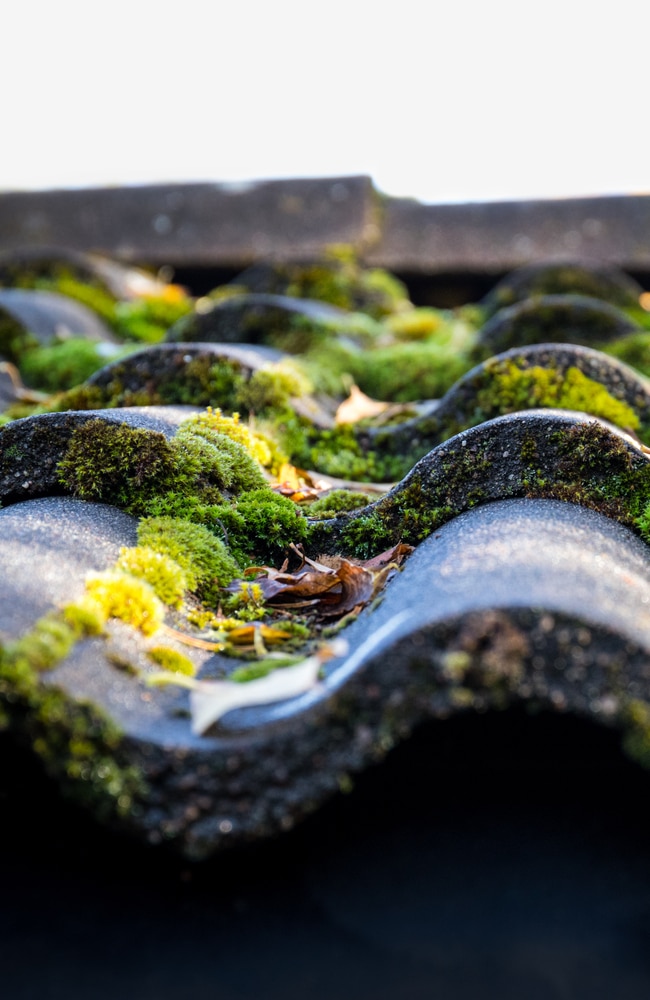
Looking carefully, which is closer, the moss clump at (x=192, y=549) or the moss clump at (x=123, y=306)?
the moss clump at (x=192, y=549)

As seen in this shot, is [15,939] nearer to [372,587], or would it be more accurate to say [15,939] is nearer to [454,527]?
[372,587]

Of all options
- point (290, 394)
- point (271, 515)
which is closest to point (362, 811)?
point (271, 515)

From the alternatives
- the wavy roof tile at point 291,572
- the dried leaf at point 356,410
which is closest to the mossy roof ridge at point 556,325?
the wavy roof tile at point 291,572

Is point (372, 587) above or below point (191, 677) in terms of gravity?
above

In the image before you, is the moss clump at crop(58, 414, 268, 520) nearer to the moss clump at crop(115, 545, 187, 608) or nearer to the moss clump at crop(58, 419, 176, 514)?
the moss clump at crop(58, 419, 176, 514)

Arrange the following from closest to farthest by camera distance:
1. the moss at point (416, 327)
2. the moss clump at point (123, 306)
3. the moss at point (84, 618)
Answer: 1. the moss at point (84, 618)
2. the moss at point (416, 327)
3. the moss clump at point (123, 306)

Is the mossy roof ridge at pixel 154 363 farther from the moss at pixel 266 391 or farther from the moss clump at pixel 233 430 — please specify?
the moss clump at pixel 233 430

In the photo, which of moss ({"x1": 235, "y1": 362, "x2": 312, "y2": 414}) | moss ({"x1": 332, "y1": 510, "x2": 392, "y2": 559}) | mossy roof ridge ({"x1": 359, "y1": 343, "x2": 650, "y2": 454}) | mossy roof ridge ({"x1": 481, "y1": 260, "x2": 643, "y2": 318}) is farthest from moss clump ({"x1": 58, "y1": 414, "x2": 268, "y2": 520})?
mossy roof ridge ({"x1": 481, "y1": 260, "x2": 643, "y2": 318})
